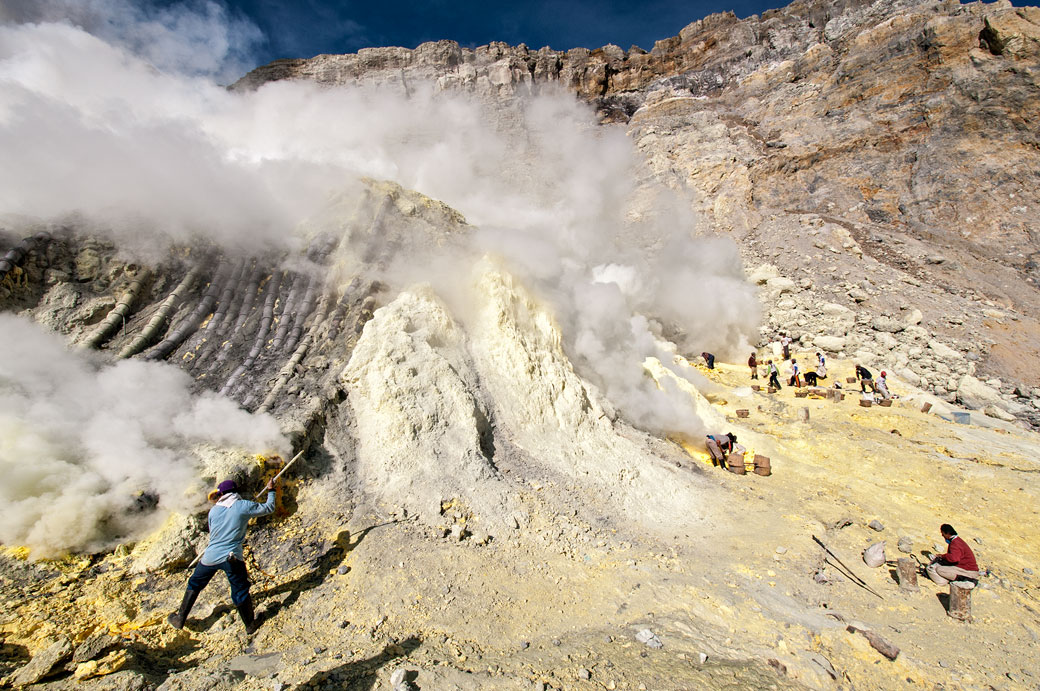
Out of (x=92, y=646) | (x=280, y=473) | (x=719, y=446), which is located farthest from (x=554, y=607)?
(x=719, y=446)

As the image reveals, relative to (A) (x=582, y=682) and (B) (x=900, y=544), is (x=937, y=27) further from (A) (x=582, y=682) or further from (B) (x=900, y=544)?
(A) (x=582, y=682)

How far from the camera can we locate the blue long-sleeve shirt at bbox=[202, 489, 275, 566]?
10.6ft

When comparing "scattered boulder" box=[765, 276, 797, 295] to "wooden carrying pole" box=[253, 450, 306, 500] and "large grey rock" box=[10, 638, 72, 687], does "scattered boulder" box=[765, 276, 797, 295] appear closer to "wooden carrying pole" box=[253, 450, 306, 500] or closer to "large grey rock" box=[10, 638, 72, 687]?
"wooden carrying pole" box=[253, 450, 306, 500]

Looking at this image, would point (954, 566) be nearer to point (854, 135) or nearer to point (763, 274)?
point (763, 274)

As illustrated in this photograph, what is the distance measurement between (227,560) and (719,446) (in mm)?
7313

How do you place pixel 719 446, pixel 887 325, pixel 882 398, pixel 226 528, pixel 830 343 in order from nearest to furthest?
Answer: pixel 226 528, pixel 719 446, pixel 882 398, pixel 887 325, pixel 830 343

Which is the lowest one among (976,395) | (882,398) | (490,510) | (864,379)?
(976,395)

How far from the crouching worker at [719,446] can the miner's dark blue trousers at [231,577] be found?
7.00 metres

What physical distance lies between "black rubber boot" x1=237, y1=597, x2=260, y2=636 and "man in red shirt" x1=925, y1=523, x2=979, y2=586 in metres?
6.73

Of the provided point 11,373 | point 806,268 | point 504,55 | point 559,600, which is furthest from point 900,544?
point 504,55

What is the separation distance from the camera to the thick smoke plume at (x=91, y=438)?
3486 mm

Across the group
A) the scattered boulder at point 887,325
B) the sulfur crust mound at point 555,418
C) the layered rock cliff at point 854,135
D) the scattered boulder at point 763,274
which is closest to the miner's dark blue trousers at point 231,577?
the sulfur crust mound at point 555,418

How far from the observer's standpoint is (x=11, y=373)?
14.0ft

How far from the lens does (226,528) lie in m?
3.34
